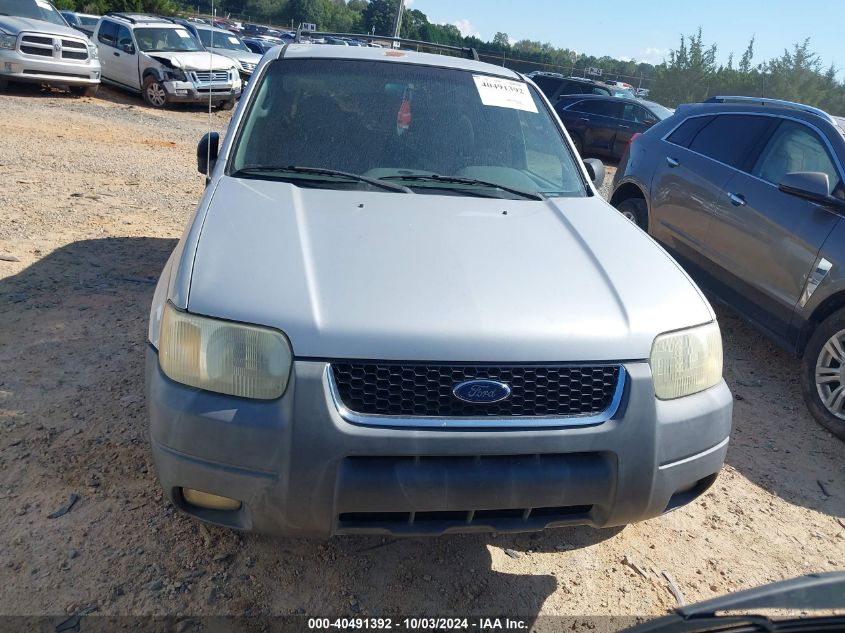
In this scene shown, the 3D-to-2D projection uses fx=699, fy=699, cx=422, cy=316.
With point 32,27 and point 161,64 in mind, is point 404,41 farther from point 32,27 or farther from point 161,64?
point 32,27

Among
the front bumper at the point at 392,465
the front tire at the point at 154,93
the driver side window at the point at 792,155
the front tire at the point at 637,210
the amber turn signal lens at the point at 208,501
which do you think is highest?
the driver side window at the point at 792,155

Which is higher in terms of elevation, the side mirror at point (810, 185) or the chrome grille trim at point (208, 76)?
the side mirror at point (810, 185)

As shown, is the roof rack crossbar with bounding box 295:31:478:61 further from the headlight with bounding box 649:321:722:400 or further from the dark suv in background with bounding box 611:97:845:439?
the headlight with bounding box 649:321:722:400

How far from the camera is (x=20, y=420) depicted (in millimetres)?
3268

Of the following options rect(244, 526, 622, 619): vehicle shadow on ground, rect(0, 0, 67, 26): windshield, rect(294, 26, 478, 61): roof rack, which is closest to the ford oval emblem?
rect(244, 526, 622, 619): vehicle shadow on ground

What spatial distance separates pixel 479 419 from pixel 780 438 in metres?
2.61

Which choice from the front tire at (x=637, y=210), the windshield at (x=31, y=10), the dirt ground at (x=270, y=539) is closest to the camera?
the dirt ground at (x=270, y=539)

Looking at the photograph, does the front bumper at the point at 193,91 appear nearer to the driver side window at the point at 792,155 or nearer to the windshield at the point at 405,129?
the windshield at the point at 405,129

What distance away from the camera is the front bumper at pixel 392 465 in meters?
2.00

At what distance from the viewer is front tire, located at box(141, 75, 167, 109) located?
1534cm

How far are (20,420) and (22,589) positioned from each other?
1.16m

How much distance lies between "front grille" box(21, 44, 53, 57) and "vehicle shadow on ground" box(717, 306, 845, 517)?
1413 cm

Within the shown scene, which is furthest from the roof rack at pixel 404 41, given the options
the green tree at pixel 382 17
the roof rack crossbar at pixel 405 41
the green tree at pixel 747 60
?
the green tree at pixel 382 17

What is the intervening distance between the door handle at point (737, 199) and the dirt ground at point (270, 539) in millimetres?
1084
